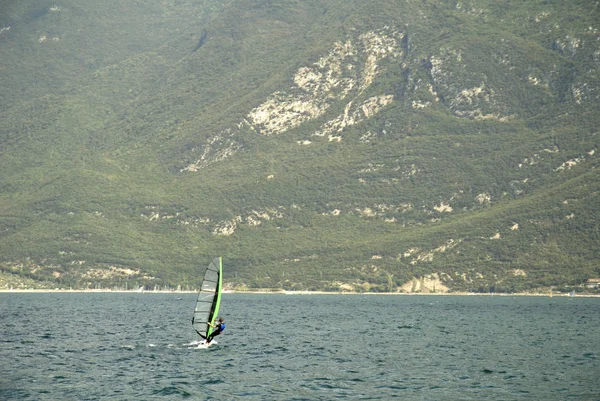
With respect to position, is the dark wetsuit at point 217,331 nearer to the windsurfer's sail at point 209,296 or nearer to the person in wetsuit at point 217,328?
the person in wetsuit at point 217,328

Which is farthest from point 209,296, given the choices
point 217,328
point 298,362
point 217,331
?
point 298,362

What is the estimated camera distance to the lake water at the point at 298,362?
62656 millimetres

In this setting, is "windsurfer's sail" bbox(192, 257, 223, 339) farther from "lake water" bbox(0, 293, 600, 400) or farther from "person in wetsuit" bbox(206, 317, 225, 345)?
"lake water" bbox(0, 293, 600, 400)

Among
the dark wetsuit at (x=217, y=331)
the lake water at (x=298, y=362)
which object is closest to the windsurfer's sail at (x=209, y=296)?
the dark wetsuit at (x=217, y=331)

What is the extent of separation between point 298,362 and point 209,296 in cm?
1151

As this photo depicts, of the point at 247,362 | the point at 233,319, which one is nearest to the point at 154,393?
the point at 247,362

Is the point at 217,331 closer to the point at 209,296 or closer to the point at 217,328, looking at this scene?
the point at 217,328

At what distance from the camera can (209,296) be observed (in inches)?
3366

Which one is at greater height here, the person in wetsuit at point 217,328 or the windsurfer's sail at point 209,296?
the windsurfer's sail at point 209,296

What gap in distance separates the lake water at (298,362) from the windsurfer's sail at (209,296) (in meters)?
3.24

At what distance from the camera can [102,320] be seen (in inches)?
5325

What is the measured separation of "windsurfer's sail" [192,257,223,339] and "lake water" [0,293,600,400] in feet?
10.6

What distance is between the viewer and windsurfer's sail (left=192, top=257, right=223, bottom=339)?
83.1 m

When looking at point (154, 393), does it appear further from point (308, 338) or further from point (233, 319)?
point (233, 319)
